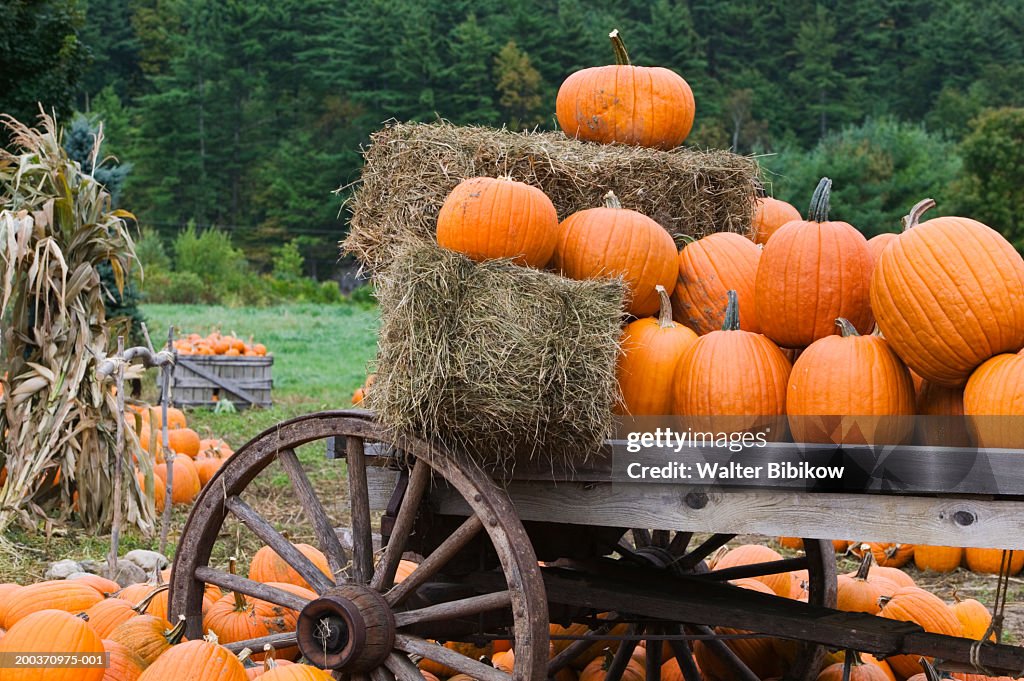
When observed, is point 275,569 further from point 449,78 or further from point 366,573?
point 449,78

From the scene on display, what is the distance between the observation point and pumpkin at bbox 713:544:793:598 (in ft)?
14.2

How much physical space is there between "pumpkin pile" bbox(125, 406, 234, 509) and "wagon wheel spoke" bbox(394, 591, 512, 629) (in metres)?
3.44

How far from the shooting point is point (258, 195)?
4391cm

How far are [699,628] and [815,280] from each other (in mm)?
1681

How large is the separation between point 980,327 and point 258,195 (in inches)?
1704

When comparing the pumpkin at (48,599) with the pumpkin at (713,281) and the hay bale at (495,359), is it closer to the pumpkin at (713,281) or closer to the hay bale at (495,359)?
the hay bale at (495,359)

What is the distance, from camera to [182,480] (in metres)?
6.88

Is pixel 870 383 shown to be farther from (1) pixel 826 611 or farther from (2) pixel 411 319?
(2) pixel 411 319

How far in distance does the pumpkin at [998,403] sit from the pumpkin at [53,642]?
2.39 metres

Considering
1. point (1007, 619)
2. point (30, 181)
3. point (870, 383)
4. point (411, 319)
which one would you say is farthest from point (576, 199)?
point (30, 181)

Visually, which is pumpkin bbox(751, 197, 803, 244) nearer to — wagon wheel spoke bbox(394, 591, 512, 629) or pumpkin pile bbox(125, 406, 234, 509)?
wagon wheel spoke bbox(394, 591, 512, 629)

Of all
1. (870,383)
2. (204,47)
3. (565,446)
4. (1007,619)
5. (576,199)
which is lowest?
(1007,619)

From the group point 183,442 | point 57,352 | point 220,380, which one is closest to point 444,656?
point 57,352

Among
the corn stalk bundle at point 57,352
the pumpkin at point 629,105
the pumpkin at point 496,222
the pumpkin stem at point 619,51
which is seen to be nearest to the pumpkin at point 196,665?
the pumpkin at point 496,222
